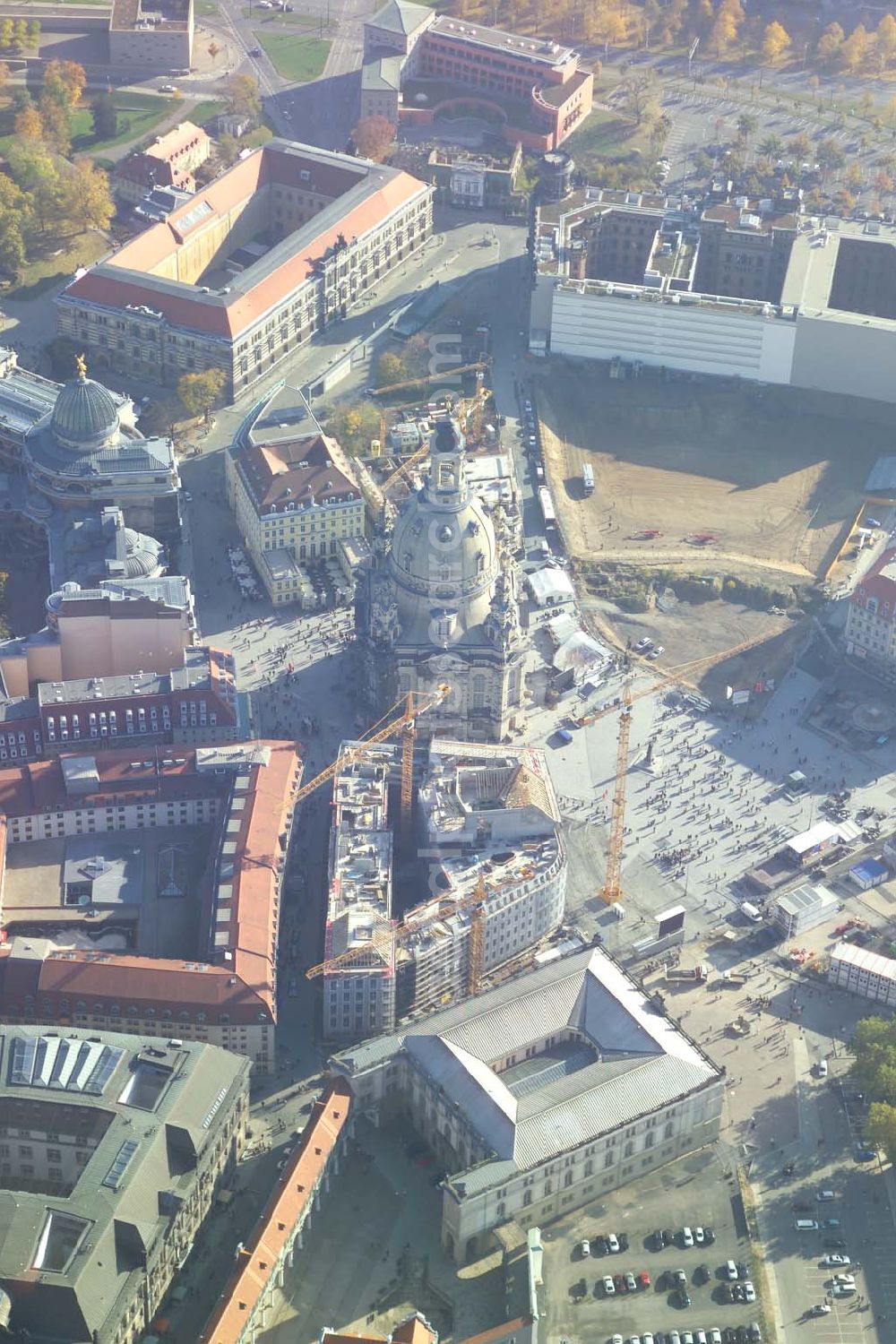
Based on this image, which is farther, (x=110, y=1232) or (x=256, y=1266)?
(x=256, y=1266)

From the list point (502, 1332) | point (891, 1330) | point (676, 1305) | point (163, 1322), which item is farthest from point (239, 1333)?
point (891, 1330)

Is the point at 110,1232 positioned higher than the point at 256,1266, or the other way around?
the point at 110,1232

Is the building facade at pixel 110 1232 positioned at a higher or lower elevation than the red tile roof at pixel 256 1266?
higher

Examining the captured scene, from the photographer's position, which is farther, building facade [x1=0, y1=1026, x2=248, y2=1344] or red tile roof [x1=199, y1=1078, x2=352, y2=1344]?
red tile roof [x1=199, y1=1078, x2=352, y2=1344]

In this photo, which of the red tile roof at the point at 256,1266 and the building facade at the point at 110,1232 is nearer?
the building facade at the point at 110,1232

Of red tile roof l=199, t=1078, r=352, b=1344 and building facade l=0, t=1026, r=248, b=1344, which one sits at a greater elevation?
building facade l=0, t=1026, r=248, b=1344

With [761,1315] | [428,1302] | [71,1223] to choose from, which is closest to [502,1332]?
[428,1302]

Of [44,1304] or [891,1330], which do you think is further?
[891,1330]

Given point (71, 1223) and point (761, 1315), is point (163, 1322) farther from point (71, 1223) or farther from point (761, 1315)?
point (761, 1315)

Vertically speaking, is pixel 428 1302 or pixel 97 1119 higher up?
pixel 97 1119
